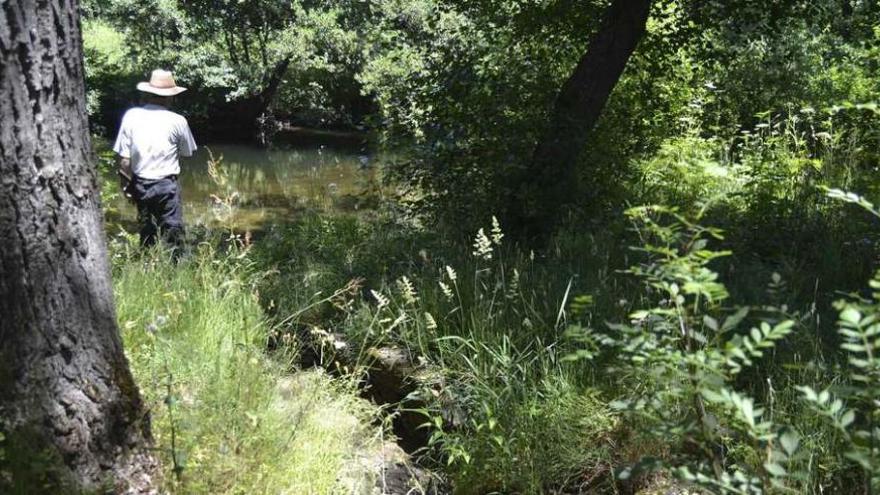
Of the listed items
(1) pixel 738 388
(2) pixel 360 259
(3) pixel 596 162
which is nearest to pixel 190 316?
(2) pixel 360 259

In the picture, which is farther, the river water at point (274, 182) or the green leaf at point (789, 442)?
the river water at point (274, 182)

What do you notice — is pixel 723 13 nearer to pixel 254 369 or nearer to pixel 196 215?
pixel 254 369

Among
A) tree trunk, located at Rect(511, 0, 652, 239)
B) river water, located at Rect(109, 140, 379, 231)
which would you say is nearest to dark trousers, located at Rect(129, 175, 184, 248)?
river water, located at Rect(109, 140, 379, 231)

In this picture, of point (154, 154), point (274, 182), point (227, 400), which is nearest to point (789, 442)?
point (227, 400)

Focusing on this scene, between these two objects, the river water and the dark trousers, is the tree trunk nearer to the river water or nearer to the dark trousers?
the river water

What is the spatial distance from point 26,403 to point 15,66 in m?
1.08

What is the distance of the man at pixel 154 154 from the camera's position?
6168 millimetres

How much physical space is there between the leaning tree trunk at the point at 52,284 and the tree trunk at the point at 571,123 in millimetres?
4061

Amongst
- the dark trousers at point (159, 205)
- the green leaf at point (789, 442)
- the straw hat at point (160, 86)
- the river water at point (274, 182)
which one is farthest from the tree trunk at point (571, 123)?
the green leaf at point (789, 442)

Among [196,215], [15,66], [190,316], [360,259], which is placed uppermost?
[15,66]

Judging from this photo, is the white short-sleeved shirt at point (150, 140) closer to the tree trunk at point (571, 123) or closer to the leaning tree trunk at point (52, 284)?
the tree trunk at point (571, 123)

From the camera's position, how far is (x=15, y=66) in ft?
7.90

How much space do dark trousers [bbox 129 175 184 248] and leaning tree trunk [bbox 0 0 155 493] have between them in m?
3.64

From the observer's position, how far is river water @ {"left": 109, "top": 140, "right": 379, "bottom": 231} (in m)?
11.6
